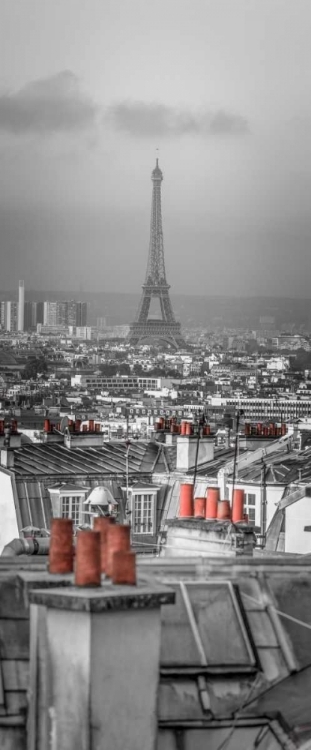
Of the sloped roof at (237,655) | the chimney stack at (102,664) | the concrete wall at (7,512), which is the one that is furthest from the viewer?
the concrete wall at (7,512)

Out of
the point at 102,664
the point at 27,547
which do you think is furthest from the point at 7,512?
the point at 102,664

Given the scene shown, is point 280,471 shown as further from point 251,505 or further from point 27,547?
point 27,547

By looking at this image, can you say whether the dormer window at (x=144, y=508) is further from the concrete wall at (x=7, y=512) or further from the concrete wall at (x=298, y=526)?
the concrete wall at (x=298, y=526)

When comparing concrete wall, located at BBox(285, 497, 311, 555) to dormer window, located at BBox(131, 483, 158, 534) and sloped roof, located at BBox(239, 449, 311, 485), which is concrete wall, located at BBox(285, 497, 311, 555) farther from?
dormer window, located at BBox(131, 483, 158, 534)

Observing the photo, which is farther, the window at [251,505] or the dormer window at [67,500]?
the dormer window at [67,500]

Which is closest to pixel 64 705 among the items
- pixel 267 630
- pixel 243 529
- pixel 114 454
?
pixel 267 630

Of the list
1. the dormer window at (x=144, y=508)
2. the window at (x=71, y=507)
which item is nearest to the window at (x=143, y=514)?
the dormer window at (x=144, y=508)
